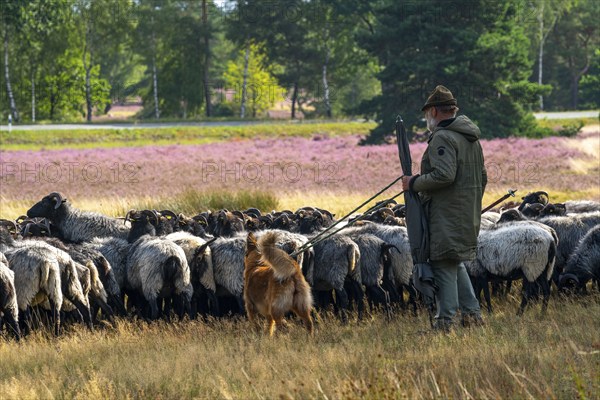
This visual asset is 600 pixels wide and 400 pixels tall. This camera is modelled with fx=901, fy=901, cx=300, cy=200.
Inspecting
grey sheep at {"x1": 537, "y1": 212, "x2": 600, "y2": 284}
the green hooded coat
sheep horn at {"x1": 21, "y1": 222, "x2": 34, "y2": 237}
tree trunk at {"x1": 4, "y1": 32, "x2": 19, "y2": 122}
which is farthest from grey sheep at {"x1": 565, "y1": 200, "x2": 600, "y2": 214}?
tree trunk at {"x1": 4, "y1": 32, "x2": 19, "y2": 122}

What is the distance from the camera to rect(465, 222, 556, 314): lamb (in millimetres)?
11789

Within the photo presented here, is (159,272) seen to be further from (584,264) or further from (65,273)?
(584,264)

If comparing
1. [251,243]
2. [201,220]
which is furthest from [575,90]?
[251,243]

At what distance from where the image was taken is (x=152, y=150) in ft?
123

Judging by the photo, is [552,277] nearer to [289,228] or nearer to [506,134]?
[289,228]

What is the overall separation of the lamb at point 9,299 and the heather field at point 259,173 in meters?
10.3

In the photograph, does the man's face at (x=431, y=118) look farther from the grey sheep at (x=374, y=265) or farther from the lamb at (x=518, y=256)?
the grey sheep at (x=374, y=265)

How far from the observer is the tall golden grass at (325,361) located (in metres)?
7.10

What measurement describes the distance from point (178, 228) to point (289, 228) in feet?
6.05

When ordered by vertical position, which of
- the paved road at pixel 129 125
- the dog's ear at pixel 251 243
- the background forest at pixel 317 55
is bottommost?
the dog's ear at pixel 251 243

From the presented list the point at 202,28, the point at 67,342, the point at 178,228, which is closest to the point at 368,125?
the point at 202,28

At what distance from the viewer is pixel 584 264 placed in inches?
467

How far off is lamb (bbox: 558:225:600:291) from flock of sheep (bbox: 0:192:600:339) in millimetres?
13

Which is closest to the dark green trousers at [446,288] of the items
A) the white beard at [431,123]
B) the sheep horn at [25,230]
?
the white beard at [431,123]
